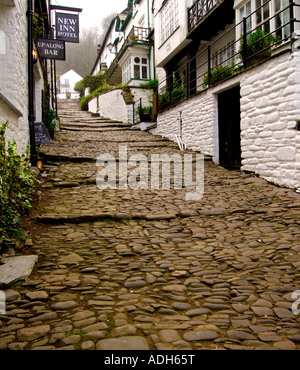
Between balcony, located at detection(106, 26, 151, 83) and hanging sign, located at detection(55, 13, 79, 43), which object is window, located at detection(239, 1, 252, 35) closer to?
hanging sign, located at detection(55, 13, 79, 43)

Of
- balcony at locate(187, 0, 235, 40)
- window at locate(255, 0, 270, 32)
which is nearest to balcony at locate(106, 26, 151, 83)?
balcony at locate(187, 0, 235, 40)

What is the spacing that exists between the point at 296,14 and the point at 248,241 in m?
7.17

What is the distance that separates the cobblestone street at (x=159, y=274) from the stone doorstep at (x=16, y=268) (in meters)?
0.07

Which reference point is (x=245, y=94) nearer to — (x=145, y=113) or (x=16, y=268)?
(x=16, y=268)

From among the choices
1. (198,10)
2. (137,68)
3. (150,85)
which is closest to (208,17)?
(198,10)

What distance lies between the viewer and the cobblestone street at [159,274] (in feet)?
6.12

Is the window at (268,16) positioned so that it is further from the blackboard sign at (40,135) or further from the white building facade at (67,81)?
the white building facade at (67,81)

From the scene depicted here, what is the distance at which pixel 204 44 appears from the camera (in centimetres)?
1427

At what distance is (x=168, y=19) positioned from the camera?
1567 centimetres

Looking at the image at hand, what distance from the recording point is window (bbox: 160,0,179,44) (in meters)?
14.8

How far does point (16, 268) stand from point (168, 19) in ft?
53.1

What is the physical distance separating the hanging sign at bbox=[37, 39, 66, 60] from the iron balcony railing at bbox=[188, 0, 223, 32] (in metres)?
6.75
